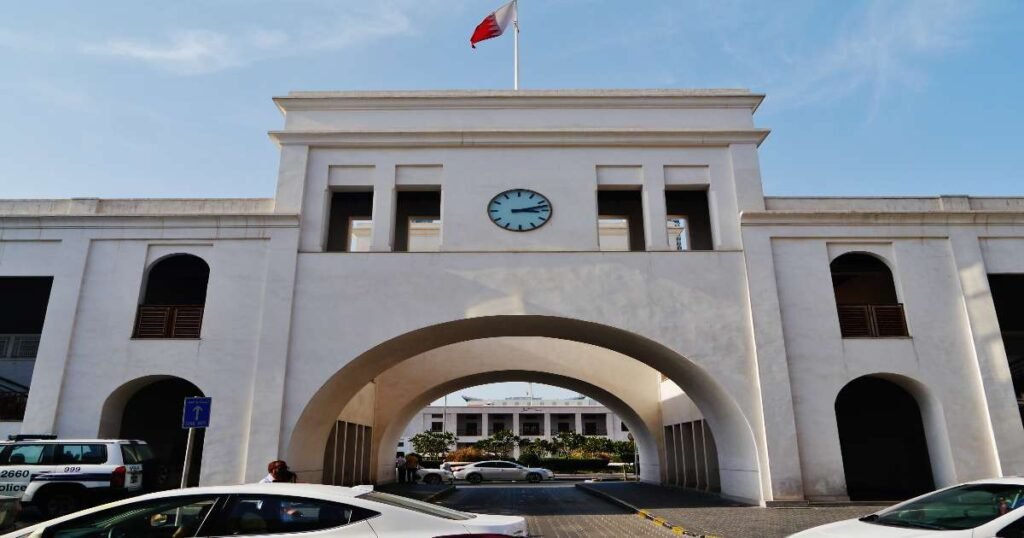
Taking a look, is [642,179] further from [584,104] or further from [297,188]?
[297,188]

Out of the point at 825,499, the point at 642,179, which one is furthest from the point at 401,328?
the point at 825,499

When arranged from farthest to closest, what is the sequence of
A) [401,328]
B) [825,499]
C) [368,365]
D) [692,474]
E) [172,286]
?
→ [692,474]
[172,286]
[368,365]
[401,328]
[825,499]

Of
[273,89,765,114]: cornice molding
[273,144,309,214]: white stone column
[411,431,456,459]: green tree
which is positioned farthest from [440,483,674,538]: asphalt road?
[411,431,456,459]: green tree

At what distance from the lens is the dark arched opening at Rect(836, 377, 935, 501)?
58.6 feet

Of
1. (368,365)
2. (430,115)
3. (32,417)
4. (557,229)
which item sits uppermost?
(430,115)

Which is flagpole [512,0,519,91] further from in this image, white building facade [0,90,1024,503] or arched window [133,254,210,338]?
arched window [133,254,210,338]

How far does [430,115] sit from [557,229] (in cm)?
468

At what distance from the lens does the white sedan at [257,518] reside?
4727 mm

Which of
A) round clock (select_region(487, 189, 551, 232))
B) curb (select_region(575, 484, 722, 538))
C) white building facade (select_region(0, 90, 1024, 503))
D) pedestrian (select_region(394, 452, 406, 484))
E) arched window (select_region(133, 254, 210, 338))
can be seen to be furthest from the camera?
pedestrian (select_region(394, 452, 406, 484))

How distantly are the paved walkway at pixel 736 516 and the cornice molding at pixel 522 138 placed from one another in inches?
348

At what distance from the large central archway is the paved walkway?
97 centimetres

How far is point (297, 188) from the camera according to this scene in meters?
16.4

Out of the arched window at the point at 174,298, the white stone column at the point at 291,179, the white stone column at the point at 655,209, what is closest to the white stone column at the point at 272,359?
the white stone column at the point at 291,179

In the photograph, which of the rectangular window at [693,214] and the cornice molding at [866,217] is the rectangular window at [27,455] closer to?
the rectangular window at [693,214]
